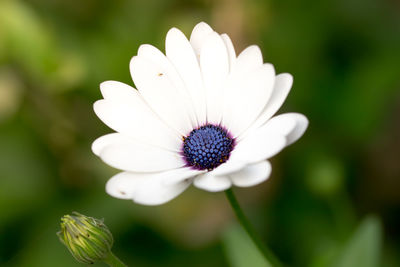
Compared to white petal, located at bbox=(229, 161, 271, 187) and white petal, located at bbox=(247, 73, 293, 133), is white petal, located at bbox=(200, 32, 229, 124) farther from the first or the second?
white petal, located at bbox=(229, 161, 271, 187)

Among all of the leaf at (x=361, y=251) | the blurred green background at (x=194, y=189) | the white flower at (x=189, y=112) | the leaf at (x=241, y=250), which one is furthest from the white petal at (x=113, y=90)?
the blurred green background at (x=194, y=189)

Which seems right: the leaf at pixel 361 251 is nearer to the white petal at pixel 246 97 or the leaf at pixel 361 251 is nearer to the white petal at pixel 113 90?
the white petal at pixel 246 97

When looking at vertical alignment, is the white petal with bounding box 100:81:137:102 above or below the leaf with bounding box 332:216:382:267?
above

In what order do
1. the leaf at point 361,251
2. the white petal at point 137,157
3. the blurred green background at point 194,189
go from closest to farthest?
1. the white petal at point 137,157
2. the leaf at point 361,251
3. the blurred green background at point 194,189

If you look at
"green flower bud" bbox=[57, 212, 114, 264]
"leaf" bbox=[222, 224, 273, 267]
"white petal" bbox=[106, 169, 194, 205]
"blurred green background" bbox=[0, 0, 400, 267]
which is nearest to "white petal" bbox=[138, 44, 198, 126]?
"white petal" bbox=[106, 169, 194, 205]

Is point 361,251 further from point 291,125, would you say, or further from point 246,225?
point 291,125

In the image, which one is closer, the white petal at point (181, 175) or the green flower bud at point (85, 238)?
the white petal at point (181, 175)

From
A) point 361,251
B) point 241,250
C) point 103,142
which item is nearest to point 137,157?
point 103,142
